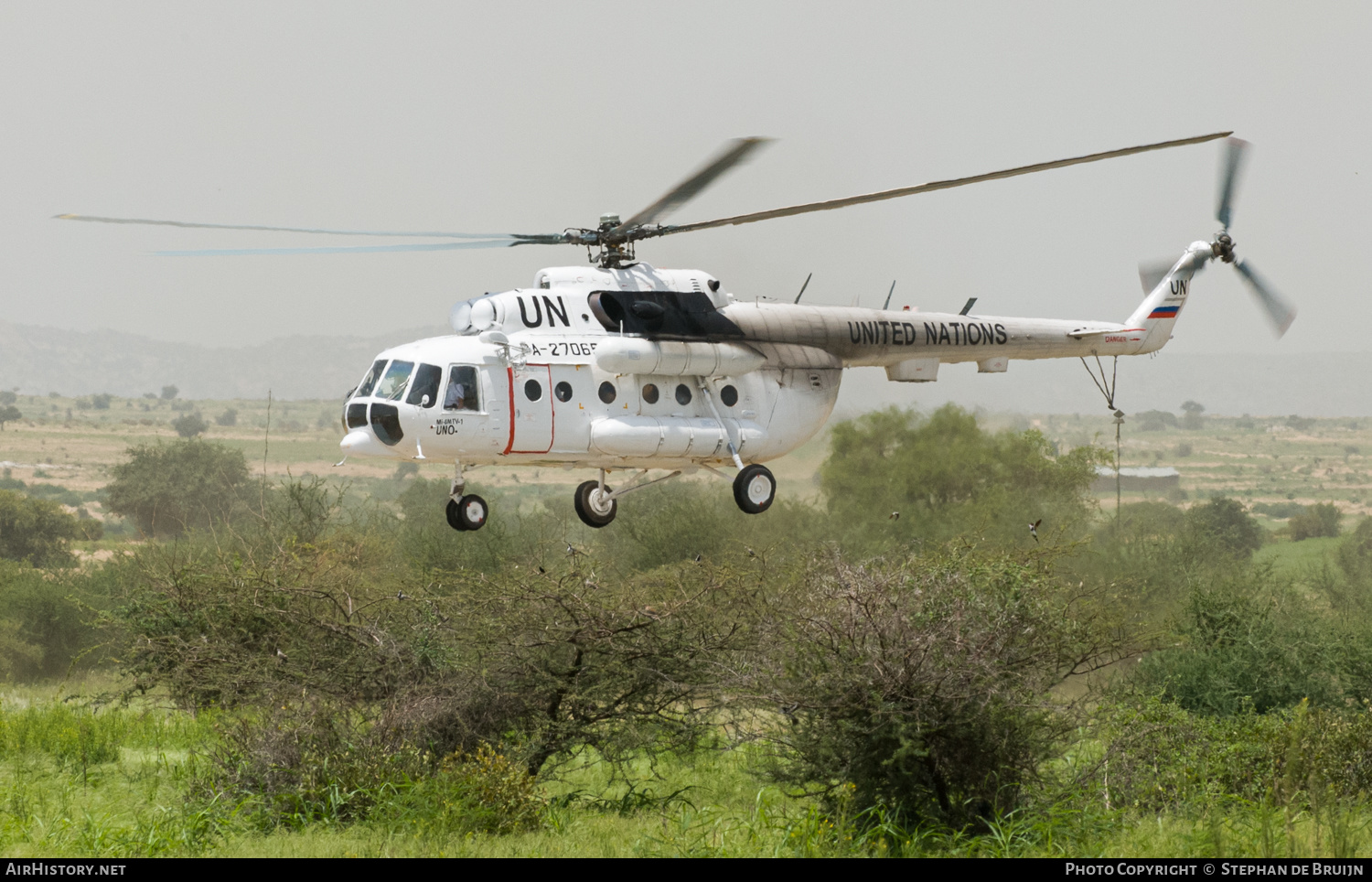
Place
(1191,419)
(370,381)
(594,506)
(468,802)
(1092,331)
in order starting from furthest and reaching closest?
(1191,419) < (1092,331) < (594,506) < (370,381) < (468,802)

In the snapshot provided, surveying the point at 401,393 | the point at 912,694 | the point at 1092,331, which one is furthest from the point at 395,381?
the point at 1092,331

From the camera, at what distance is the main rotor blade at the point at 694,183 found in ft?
54.1

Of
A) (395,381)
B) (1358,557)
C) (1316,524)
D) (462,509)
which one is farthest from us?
(1316,524)

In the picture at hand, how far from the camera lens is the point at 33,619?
46.1 m

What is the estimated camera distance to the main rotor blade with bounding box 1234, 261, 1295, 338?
2495 cm

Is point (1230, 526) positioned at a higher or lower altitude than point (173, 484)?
higher

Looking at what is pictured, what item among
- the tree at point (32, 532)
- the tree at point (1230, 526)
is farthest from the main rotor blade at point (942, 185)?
the tree at point (32, 532)

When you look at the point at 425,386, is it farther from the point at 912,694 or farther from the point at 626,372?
the point at 912,694

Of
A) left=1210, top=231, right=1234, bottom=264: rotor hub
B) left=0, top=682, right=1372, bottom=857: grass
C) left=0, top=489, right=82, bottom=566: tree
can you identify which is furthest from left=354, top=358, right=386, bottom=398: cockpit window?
left=0, top=489, right=82, bottom=566: tree

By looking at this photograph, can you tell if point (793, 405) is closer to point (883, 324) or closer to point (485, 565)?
point (883, 324)

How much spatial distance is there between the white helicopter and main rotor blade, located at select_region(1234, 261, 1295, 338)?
251 inches

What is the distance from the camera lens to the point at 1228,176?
25.5m

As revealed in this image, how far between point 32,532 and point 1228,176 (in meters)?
55.8

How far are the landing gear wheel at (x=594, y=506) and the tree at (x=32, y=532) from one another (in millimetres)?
48417
